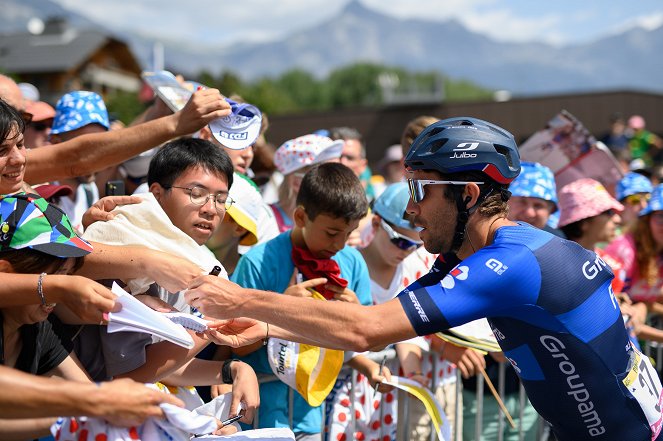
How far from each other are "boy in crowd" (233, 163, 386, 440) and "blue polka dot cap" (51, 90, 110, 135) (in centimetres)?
177

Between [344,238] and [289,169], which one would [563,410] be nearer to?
[344,238]

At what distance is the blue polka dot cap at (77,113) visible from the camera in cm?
499

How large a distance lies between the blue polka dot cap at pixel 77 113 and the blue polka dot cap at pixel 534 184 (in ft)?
9.57

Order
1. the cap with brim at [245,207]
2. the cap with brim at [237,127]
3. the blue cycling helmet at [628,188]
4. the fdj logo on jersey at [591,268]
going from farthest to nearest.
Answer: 1. the blue cycling helmet at [628,188]
2. the cap with brim at [245,207]
3. the cap with brim at [237,127]
4. the fdj logo on jersey at [591,268]

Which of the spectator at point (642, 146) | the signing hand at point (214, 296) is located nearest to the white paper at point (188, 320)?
the signing hand at point (214, 296)

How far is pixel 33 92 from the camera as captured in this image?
24.1ft

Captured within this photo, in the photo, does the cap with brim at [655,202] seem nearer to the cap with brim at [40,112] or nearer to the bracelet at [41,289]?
the cap with brim at [40,112]

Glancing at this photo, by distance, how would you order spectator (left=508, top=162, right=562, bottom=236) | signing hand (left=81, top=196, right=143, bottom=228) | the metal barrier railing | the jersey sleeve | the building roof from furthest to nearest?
the building roof < spectator (left=508, top=162, right=562, bottom=236) < the metal barrier railing < signing hand (left=81, top=196, right=143, bottom=228) < the jersey sleeve

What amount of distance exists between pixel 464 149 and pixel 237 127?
53.9 inches

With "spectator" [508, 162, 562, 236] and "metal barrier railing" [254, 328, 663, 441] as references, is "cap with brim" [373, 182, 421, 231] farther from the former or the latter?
"spectator" [508, 162, 562, 236]

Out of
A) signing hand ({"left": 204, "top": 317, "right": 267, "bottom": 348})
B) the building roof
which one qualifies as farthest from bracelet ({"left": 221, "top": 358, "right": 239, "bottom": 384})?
the building roof

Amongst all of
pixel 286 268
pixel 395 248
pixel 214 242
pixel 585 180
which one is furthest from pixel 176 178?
pixel 585 180

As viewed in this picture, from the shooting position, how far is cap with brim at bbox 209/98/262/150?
3.87m

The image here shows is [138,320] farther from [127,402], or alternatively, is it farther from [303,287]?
[303,287]
